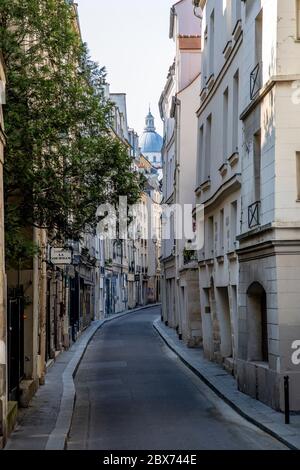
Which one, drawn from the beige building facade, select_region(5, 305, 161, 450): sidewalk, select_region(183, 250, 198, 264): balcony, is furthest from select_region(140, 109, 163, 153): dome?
select_region(5, 305, 161, 450): sidewalk

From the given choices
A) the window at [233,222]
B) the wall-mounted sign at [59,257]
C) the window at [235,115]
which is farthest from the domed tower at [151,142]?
the window at [235,115]

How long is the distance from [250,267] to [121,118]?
55418 mm

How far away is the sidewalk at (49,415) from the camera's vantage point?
13094mm

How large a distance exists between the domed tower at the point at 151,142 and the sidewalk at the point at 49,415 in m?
135

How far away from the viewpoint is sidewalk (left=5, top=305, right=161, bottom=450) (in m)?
13.1

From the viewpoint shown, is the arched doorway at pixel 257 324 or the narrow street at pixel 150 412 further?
the arched doorway at pixel 257 324

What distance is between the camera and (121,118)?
72875 millimetres

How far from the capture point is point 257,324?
62.6 ft


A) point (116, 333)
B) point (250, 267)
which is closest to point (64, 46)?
point (250, 267)

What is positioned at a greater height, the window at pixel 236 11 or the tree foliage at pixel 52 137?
the window at pixel 236 11

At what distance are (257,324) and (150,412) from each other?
12.0ft

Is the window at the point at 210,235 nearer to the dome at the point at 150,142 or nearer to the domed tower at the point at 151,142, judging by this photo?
the domed tower at the point at 151,142

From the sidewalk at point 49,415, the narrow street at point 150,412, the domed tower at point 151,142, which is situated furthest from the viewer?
the domed tower at point 151,142

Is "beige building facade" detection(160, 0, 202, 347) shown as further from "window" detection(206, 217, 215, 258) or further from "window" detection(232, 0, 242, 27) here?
"window" detection(232, 0, 242, 27)
